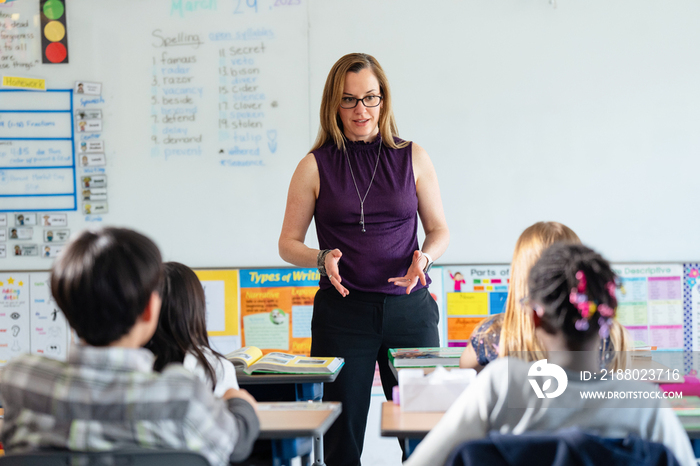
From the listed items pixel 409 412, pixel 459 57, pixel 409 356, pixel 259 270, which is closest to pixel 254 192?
pixel 259 270

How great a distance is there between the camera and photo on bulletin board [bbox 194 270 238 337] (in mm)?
3008

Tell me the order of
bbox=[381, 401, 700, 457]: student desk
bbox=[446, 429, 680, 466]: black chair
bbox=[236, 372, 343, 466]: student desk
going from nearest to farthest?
bbox=[446, 429, 680, 466]: black chair
bbox=[381, 401, 700, 457]: student desk
bbox=[236, 372, 343, 466]: student desk

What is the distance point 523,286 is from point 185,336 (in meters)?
0.82

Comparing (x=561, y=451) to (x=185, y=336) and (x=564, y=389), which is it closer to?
(x=564, y=389)

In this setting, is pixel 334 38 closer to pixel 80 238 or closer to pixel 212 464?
pixel 80 238

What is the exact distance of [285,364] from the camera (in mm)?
1773

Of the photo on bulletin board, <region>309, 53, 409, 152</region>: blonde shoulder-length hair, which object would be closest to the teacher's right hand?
<region>309, 53, 409, 152</region>: blonde shoulder-length hair

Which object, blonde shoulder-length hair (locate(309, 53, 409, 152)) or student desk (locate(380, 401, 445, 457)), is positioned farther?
blonde shoulder-length hair (locate(309, 53, 409, 152))

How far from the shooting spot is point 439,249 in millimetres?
2008

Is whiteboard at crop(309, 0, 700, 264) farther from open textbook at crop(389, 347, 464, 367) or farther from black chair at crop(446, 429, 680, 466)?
black chair at crop(446, 429, 680, 466)

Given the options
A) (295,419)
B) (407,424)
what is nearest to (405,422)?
(407,424)

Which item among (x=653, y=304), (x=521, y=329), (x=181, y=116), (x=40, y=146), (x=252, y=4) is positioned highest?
(x=252, y=4)

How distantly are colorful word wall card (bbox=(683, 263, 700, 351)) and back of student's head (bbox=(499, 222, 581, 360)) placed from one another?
69.7 inches

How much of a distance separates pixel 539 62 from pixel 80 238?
248 cm
